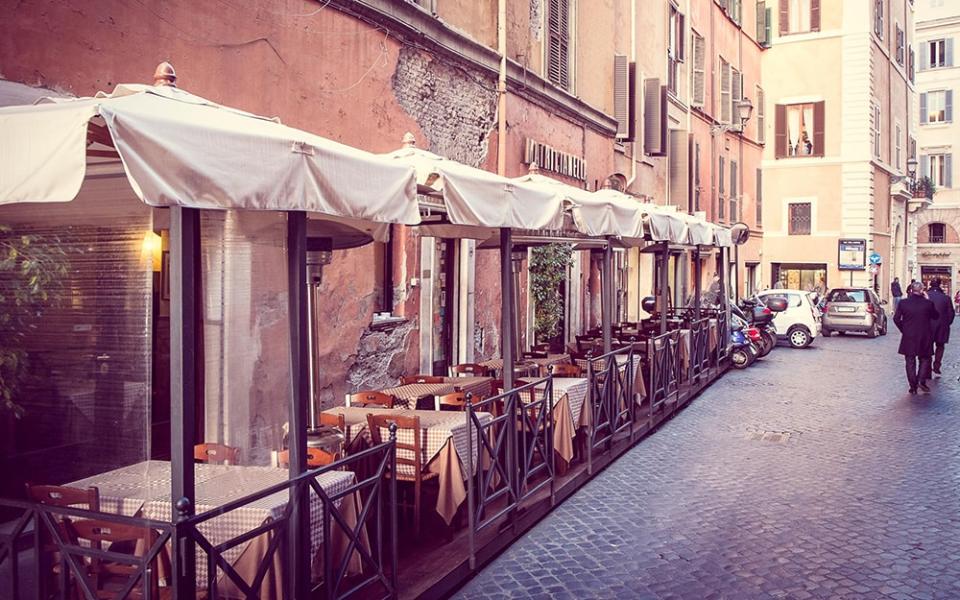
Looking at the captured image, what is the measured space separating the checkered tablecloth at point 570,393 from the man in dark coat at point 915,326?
737 centimetres

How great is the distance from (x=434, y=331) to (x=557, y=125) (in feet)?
19.2

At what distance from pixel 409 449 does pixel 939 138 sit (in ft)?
164

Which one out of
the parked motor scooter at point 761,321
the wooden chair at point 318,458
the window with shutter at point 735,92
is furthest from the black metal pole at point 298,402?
the window with shutter at point 735,92

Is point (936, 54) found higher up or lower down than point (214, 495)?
higher up

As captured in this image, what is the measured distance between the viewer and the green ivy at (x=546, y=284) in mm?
14820

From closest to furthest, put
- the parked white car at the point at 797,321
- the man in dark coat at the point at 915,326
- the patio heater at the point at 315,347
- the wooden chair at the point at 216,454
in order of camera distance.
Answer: the wooden chair at the point at 216,454 < the patio heater at the point at 315,347 < the man in dark coat at the point at 915,326 < the parked white car at the point at 797,321

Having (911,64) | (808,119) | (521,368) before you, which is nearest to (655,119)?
(521,368)

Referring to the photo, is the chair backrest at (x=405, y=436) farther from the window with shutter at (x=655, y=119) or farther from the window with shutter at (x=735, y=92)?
the window with shutter at (x=735, y=92)

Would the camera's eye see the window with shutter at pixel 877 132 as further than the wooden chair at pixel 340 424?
Yes

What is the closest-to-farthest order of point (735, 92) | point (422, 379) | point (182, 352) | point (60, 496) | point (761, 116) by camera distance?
1. point (182, 352)
2. point (60, 496)
3. point (422, 379)
4. point (735, 92)
5. point (761, 116)

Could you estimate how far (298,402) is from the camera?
419 cm

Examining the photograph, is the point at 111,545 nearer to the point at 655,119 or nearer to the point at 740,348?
the point at 740,348

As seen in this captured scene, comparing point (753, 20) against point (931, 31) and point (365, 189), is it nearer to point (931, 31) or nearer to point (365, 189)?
point (931, 31)

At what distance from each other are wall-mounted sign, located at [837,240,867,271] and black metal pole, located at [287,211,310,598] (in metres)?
32.6
